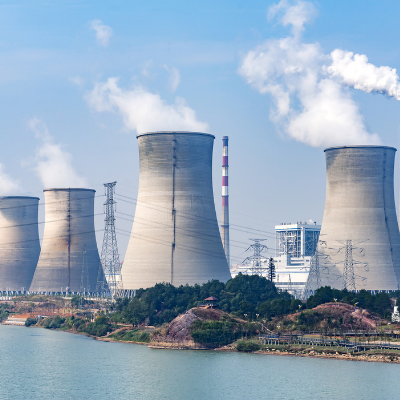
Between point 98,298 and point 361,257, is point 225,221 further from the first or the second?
point 361,257

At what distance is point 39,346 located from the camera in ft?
146

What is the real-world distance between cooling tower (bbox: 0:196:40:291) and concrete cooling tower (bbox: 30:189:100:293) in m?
4.56

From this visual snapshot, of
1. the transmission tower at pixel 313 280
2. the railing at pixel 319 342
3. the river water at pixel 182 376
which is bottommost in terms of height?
the river water at pixel 182 376

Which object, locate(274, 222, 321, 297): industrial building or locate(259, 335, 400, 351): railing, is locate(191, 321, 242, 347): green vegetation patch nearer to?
locate(259, 335, 400, 351): railing

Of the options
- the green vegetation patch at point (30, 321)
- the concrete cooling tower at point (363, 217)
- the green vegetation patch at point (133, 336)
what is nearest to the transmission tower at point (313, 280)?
the concrete cooling tower at point (363, 217)

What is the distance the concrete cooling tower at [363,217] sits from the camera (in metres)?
56.7

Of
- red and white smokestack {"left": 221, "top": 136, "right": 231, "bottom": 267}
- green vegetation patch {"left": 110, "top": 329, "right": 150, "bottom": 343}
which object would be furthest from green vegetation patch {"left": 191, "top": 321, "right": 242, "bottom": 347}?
red and white smokestack {"left": 221, "top": 136, "right": 231, "bottom": 267}

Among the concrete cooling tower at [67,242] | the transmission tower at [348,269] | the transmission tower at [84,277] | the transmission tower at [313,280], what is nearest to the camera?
the transmission tower at [348,269]

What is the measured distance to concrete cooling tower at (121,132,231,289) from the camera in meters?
57.1

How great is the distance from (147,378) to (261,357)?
6.93 meters

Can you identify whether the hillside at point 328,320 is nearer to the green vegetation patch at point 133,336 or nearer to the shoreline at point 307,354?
the shoreline at point 307,354

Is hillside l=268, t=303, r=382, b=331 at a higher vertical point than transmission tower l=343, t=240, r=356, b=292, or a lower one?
lower

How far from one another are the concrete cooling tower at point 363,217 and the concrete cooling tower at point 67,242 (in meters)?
22.5

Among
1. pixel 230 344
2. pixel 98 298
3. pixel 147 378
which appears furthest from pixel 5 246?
pixel 147 378
